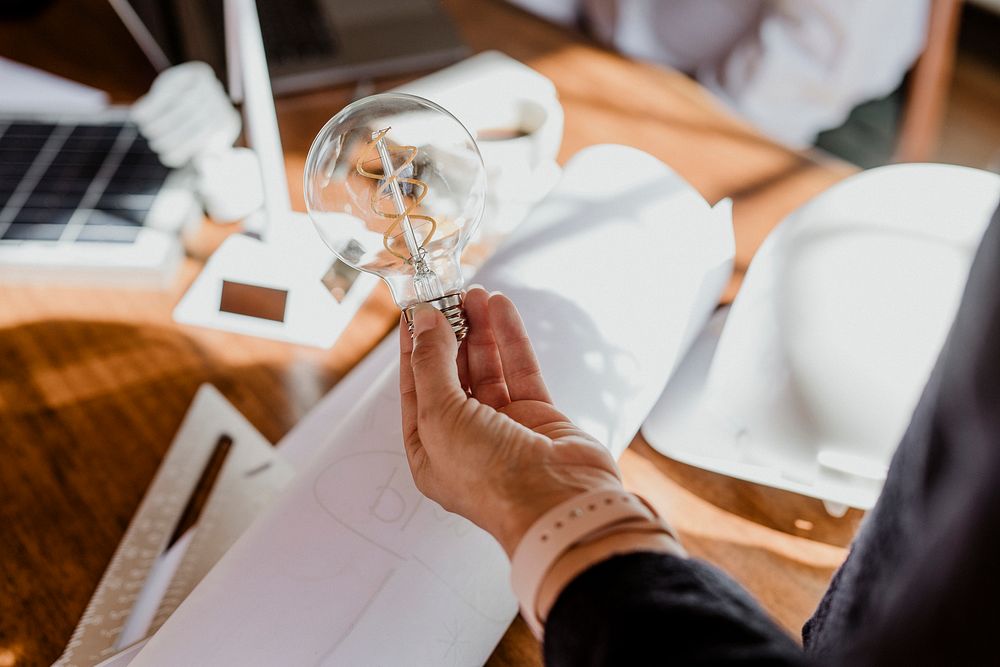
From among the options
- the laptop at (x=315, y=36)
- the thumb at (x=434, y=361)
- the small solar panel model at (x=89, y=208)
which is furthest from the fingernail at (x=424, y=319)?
the laptop at (x=315, y=36)

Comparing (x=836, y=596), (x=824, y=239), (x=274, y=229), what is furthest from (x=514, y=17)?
(x=836, y=596)

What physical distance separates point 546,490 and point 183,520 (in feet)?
0.91

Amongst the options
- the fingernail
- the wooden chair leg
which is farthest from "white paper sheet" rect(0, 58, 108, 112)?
the wooden chair leg

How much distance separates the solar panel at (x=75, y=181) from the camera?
0.69 meters

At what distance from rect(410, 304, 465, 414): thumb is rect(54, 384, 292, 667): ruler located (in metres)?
0.16

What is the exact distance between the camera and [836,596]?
39 cm

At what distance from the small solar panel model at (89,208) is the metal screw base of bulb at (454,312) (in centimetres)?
32

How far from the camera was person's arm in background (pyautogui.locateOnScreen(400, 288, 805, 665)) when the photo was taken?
308 millimetres

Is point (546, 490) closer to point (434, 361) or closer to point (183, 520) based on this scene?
point (434, 361)

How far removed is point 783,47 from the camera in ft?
3.57

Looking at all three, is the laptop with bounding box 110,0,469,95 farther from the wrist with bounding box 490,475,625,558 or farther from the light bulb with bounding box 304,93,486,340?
the wrist with bounding box 490,475,625,558

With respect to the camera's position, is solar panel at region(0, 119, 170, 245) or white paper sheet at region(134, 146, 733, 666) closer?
white paper sheet at region(134, 146, 733, 666)

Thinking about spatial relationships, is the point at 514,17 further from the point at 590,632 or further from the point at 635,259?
the point at 590,632

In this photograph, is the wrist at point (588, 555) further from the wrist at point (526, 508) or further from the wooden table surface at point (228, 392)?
the wooden table surface at point (228, 392)
